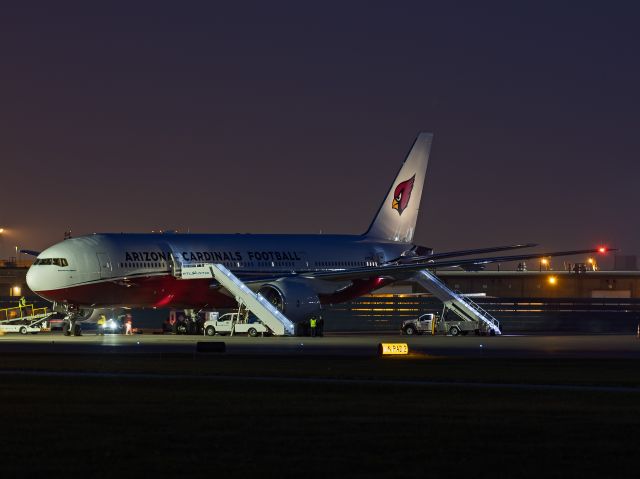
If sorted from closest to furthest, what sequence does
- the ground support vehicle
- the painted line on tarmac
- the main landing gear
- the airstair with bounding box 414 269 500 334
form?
the painted line on tarmac → the main landing gear → the ground support vehicle → the airstair with bounding box 414 269 500 334

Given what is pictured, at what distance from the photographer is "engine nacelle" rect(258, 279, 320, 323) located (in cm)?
7556

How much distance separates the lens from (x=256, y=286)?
79.8m

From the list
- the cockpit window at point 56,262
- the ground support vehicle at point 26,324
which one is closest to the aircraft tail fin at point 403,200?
the ground support vehicle at point 26,324

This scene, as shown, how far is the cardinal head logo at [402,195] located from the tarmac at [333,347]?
21175 millimetres

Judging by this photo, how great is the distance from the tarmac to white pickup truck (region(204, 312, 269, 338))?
3.27 m

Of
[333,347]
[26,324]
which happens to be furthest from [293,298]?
[26,324]

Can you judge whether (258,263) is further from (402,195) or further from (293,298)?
(402,195)

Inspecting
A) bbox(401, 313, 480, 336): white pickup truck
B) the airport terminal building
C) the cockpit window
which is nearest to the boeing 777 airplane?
the cockpit window

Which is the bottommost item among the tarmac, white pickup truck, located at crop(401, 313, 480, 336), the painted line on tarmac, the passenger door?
the painted line on tarmac

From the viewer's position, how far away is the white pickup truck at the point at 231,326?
74.9 metres

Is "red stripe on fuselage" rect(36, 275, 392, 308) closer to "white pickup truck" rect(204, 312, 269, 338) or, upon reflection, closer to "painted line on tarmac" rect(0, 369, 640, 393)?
"white pickup truck" rect(204, 312, 269, 338)

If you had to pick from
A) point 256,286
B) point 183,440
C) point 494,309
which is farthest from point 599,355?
point 494,309

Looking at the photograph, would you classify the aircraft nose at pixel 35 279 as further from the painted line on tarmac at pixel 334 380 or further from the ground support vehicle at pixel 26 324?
the painted line on tarmac at pixel 334 380

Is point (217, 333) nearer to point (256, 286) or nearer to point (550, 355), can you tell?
point (256, 286)
